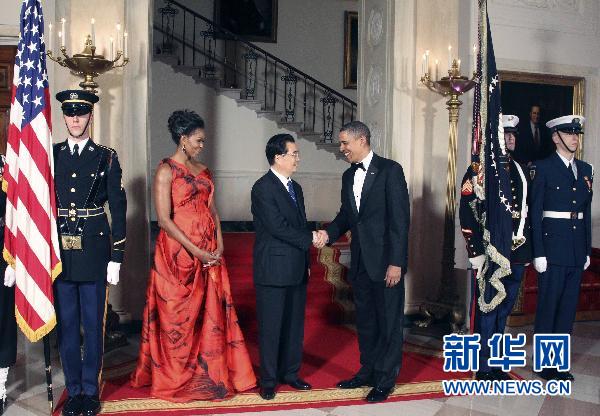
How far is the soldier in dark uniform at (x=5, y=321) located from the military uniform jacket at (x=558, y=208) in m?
3.43

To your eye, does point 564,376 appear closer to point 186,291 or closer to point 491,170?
point 491,170

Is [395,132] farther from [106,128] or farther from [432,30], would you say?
[106,128]

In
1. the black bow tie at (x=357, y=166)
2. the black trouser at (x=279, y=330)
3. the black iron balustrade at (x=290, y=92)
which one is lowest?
the black trouser at (x=279, y=330)

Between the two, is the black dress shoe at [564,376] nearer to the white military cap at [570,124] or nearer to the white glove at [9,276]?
the white military cap at [570,124]

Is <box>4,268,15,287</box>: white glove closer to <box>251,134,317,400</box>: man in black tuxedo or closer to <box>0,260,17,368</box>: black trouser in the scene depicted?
<box>0,260,17,368</box>: black trouser

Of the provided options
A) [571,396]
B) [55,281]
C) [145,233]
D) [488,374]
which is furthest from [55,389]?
[571,396]

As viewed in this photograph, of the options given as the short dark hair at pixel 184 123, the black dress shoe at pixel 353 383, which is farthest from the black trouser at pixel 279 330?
the short dark hair at pixel 184 123

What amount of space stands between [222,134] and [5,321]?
6.03 metres

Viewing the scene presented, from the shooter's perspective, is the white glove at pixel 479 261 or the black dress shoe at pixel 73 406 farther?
the white glove at pixel 479 261

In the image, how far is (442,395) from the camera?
164 inches

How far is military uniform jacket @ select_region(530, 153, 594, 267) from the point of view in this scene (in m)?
4.51

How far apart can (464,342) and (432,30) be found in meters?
3.11

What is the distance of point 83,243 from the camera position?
3678 millimetres

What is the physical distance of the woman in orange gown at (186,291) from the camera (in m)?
3.96
